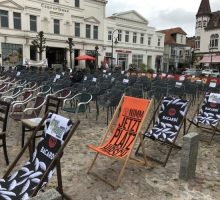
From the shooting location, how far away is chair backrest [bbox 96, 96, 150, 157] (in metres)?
4.46

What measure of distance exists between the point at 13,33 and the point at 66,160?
3064 cm

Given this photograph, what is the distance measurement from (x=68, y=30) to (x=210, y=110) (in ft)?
111

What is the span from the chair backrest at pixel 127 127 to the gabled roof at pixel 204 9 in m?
55.6

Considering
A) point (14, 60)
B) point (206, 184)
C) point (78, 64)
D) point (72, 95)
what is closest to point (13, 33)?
point (14, 60)

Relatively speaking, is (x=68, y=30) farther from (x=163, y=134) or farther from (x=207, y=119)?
(x=163, y=134)

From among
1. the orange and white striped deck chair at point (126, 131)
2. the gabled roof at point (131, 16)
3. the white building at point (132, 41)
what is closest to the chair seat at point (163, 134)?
the orange and white striped deck chair at point (126, 131)

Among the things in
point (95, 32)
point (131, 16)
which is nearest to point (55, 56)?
point (95, 32)

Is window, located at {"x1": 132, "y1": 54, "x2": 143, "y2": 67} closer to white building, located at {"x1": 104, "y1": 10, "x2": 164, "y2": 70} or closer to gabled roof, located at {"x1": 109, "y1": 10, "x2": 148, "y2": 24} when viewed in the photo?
white building, located at {"x1": 104, "y1": 10, "x2": 164, "y2": 70}

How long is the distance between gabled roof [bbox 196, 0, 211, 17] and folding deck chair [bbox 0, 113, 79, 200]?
57187mm

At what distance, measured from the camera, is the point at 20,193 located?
10.2 feet

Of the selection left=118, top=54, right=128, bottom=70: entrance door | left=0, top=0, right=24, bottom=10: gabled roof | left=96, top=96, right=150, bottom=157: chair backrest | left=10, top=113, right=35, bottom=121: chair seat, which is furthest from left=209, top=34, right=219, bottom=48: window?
left=96, top=96, right=150, bottom=157: chair backrest

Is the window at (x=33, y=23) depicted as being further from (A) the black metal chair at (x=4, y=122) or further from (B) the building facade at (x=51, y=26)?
(A) the black metal chair at (x=4, y=122)

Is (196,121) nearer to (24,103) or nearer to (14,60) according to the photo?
(24,103)

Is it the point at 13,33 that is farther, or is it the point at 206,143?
the point at 13,33
